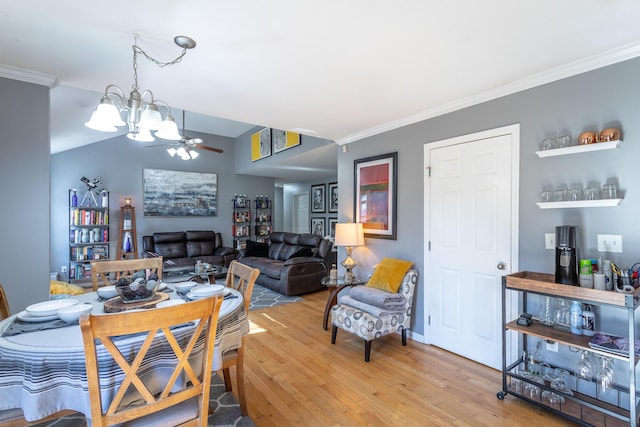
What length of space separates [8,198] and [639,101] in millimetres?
4464

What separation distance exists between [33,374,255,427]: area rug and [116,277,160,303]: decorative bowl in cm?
80

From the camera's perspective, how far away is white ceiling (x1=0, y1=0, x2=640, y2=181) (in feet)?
5.21

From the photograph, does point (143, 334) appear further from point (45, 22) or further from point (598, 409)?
point (598, 409)

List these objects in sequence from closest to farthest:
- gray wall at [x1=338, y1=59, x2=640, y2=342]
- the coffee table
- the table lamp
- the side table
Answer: gray wall at [x1=338, y1=59, x2=640, y2=342] → the side table → the table lamp → the coffee table

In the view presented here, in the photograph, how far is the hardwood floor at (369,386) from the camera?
6.50 feet

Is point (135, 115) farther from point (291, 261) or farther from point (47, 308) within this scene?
point (291, 261)

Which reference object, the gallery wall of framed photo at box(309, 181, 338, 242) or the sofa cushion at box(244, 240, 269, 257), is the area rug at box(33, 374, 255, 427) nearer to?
the sofa cushion at box(244, 240, 269, 257)

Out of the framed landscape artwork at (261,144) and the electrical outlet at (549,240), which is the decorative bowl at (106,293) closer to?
the electrical outlet at (549,240)

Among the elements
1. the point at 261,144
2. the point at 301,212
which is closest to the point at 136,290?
the point at 261,144

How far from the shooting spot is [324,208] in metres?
8.26

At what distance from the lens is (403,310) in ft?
9.90

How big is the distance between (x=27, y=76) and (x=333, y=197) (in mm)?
6261

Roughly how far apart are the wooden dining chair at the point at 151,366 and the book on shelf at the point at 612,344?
2.22 m

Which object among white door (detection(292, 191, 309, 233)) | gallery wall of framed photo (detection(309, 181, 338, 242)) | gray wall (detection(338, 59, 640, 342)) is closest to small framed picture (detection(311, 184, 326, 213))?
gallery wall of framed photo (detection(309, 181, 338, 242))
